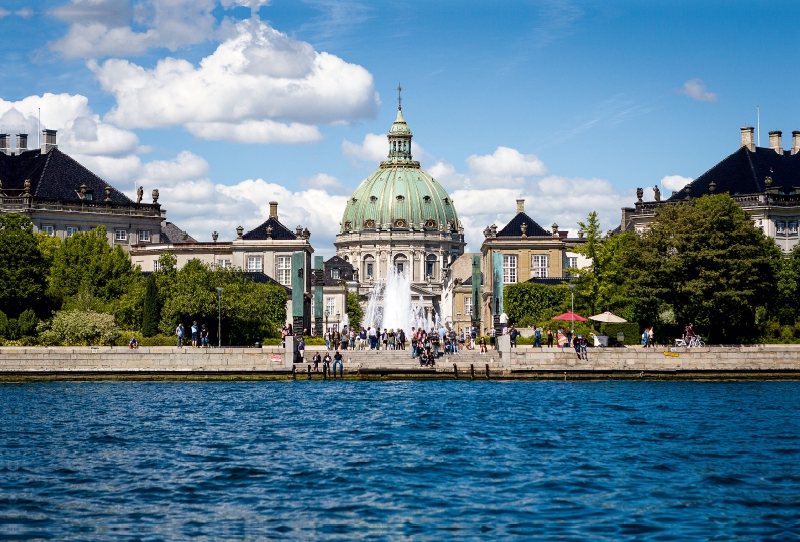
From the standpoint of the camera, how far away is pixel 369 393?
52.8m

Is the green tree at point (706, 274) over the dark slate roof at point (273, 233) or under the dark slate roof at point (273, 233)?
under

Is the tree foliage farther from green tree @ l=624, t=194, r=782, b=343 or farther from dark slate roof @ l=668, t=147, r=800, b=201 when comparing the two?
dark slate roof @ l=668, t=147, r=800, b=201

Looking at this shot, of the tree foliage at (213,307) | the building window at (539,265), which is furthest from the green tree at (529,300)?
the tree foliage at (213,307)

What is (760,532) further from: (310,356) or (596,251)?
(596,251)

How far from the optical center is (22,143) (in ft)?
372

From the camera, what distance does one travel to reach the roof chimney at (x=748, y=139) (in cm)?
9906

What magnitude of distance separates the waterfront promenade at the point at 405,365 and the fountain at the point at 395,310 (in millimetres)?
51105

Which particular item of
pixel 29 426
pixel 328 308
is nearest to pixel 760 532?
pixel 29 426

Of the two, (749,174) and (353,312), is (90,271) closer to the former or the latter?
(749,174)

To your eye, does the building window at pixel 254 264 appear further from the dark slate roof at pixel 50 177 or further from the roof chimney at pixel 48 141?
the roof chimney at pixel 48 141

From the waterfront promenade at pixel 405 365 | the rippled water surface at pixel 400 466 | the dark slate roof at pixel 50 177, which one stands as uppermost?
the dark slate roof at pixel 50 177

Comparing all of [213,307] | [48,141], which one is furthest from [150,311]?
[48,141]

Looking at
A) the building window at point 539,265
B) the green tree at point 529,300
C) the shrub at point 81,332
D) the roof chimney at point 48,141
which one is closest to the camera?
the shrub at point 81,332

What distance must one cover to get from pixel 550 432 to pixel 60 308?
150ft
